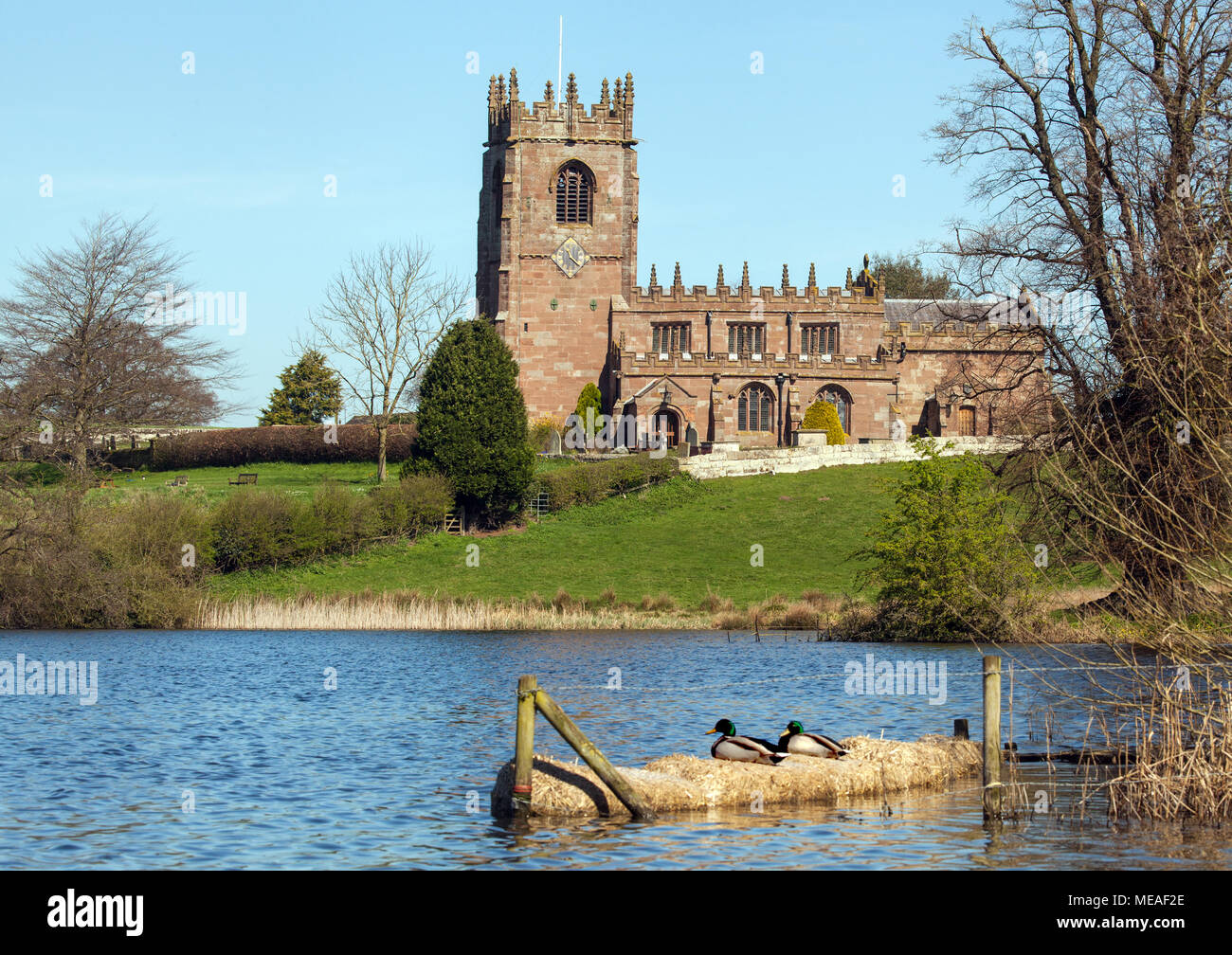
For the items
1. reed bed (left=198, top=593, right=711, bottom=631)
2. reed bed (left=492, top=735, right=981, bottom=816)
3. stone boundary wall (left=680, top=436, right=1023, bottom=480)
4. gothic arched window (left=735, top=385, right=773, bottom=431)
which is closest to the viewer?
reed bed (left=492, top=735, right=981, bottom=816)

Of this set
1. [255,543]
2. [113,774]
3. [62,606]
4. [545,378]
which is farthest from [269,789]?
[545,378]

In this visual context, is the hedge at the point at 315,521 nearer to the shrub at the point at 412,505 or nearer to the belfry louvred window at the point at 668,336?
the shrub at the point at 412,505

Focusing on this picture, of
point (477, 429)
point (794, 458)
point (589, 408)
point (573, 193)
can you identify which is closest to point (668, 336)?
point (589, 408)

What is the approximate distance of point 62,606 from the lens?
37.2m

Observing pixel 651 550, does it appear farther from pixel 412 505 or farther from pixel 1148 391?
pixel 1148 391

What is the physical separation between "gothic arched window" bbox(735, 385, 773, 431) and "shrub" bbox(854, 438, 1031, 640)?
36318 mm

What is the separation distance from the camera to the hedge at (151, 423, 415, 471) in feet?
225

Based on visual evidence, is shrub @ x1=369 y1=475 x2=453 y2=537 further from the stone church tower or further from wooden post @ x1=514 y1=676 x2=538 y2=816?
wooden post @ x1=514 y1=676 x2=538 y2=816

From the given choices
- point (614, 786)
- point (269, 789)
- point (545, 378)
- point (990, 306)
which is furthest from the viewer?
point (545, 378)

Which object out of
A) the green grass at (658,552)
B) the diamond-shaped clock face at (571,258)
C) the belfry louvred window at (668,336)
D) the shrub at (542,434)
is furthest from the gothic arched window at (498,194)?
the green grass at (658,552)

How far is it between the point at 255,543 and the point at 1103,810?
36209mm

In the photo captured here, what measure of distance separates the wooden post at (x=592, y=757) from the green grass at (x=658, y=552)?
26.5 meters

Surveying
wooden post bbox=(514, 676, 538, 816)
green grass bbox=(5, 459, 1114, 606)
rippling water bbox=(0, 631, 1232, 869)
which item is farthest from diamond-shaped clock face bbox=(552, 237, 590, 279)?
wooden post bbox=(514, 676, 538, 816)
